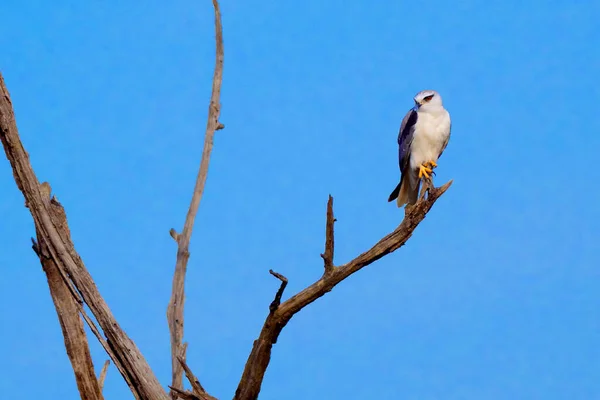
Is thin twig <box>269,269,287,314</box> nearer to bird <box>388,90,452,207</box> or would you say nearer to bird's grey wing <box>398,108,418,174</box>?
bird <box>388,90,452,207</box>

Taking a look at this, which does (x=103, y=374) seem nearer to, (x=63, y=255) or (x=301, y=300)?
(x=63, y=255)

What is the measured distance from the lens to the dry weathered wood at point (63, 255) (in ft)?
16.8

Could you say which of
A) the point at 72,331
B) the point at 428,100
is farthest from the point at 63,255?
the point at 428,100

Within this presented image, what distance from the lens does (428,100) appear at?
6.72m

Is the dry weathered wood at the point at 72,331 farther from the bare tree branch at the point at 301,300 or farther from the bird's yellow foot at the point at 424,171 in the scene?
the bird's yellow foot at the point at 424,171

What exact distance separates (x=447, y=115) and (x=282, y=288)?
2.95 m

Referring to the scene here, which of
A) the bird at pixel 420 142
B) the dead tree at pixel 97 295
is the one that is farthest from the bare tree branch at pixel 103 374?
the bird at pixel 420 142

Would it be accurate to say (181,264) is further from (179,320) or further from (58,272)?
(58,272)

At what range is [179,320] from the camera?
6.87 metres

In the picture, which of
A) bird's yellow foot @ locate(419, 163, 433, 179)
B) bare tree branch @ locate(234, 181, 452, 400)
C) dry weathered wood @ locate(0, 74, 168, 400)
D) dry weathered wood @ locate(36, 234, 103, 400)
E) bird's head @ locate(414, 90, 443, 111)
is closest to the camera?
bare tree branch @ locate(234, 181, 452, 400)

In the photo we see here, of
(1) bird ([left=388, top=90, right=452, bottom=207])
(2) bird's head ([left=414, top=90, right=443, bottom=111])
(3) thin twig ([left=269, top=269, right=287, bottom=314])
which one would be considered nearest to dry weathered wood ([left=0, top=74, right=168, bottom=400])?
(3) thin twig ([left=269, top=269, right=287, bottom=314])

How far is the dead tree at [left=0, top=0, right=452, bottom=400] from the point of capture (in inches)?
181

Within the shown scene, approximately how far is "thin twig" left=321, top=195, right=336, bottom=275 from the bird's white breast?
235 cm

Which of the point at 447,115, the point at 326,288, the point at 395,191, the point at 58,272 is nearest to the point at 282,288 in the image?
the point at 326,288
